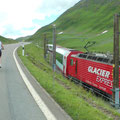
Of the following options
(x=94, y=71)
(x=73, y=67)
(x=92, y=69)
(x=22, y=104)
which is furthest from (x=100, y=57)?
(x=22, y=104)

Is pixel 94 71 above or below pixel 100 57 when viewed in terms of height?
below

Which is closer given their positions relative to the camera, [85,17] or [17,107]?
[17,107]

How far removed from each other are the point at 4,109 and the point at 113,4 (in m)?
161

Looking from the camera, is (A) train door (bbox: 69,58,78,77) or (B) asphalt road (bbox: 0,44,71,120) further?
(A) train door (bbox: 69,58,78,77)

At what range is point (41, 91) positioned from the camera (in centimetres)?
798

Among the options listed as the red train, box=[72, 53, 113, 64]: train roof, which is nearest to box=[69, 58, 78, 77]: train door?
the red train

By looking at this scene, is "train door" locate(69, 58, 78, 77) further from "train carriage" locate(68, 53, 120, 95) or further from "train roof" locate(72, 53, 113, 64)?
"train roof" locate(72, 53, 113, 64)

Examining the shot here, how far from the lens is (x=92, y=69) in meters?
15.6

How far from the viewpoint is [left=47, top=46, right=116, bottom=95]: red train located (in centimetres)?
1352

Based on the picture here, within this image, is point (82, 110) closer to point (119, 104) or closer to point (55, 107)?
point (55, 107)

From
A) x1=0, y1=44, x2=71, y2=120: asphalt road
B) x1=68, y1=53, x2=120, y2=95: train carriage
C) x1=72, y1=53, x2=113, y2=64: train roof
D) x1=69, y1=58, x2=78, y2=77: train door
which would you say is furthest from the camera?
x1=69, y1=58, x2=78, y2=77: train door

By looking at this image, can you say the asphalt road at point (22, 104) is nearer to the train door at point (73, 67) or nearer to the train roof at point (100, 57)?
the train roof at point (100, 57)

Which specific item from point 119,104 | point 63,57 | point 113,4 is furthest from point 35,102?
point 113,4

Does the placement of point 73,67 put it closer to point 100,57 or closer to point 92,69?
point 92,69
